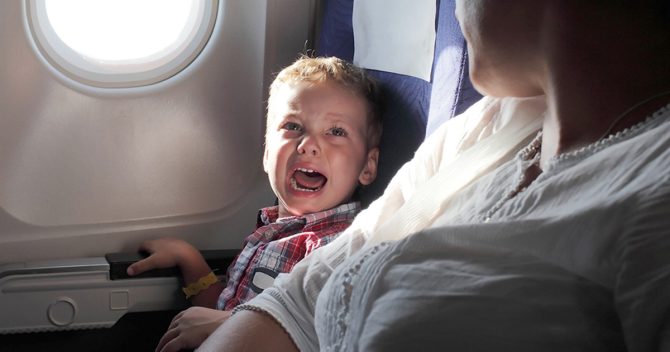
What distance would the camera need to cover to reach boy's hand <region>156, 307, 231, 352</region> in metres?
1.53

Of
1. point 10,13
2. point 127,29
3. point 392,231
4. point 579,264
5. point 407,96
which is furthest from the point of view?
point 127,29

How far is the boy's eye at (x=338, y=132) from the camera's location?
1.88 meters

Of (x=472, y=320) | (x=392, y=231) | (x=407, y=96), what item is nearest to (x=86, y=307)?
(x=407, y=96)

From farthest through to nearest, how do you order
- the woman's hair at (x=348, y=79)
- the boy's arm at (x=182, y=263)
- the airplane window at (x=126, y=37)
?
the airplane window at (x=126, y=37), the boy's arm at (x=182, y=263), the woman's hair at (x=348, y=79)

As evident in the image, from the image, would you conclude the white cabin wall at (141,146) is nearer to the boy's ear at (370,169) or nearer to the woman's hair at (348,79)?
the woman's hair at (348,79)

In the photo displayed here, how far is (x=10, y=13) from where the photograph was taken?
1.96 meters

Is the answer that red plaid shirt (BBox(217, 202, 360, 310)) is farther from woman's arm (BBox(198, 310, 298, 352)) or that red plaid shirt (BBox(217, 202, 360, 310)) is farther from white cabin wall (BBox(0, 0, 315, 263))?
woman's arm (BBox(198, 310, 298, 352))

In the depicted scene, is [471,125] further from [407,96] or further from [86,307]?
[86,307]

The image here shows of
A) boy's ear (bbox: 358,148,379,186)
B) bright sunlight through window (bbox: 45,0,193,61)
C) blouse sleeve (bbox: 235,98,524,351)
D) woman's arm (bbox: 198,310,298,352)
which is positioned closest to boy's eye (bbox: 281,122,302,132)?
boy's ear (bbox: 358,148,379,186)

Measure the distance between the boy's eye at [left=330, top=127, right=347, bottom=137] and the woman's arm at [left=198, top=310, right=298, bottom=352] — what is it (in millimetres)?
739

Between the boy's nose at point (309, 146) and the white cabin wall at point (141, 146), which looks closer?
the boy's nose at point (309, 146)

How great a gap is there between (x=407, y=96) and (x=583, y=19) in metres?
0.83

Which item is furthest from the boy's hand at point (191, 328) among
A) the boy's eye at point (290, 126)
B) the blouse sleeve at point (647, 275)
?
the blouse sleeve at point (647, 275)

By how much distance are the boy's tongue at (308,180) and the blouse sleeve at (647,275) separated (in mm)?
1238
